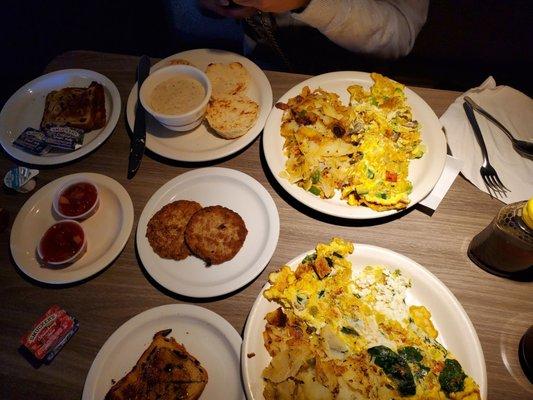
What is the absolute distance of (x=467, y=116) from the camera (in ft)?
7.76

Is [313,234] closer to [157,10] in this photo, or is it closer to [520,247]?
[520,247]

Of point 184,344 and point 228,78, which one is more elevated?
point 228,78

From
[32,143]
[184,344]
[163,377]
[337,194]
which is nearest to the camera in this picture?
[163,377]

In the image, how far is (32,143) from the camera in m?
2.47

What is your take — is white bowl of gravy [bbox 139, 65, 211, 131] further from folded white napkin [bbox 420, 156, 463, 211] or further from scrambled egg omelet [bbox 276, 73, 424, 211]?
folded white napkin [bbox 420, 156, 463, 211]

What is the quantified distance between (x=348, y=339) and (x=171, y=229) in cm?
113

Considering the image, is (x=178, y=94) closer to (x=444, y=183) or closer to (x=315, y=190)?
(x=315, y=190)

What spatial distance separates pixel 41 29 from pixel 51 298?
16.9 feet

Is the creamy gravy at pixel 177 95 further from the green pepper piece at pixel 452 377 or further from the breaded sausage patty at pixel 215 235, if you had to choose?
the green pepper piece at pixel 452 377

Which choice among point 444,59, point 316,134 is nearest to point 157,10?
point 444,59

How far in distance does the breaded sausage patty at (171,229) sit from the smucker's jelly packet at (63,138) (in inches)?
34.0

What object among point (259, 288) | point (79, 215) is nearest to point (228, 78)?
point (79, 215)

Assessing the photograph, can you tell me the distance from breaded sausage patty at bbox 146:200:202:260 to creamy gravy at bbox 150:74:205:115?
0.63 metres

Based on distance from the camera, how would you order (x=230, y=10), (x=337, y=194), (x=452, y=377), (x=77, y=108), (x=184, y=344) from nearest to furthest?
(x=452, y=377) < (x=184, y=344) < (x=337, y=194) < (x=77, y=108) < (x=230, y=10)
